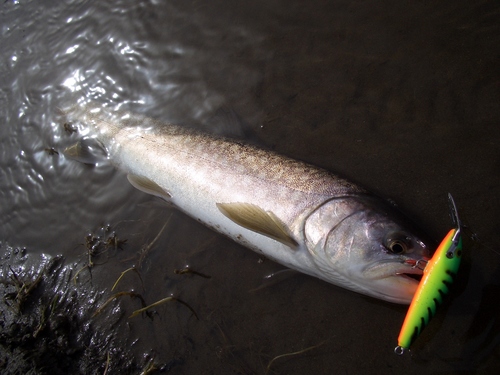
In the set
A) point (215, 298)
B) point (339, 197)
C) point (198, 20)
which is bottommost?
point (215, 298)

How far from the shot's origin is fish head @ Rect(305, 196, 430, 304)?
269 cm

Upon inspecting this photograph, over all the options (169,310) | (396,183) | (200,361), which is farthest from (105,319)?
(396,183)

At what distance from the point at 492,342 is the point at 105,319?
3236 mm

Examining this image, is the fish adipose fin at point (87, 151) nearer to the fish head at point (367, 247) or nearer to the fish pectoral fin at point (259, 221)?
the fish pectoral fin at point (259, 221)

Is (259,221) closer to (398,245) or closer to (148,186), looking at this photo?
(398,245)

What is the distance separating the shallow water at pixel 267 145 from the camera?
10.1 ft

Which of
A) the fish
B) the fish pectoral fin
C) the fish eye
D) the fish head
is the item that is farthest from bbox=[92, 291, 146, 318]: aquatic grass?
the fish eye

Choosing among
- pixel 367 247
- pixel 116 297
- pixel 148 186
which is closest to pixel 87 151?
pixel 148 186

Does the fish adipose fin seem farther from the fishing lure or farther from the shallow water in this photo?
the fishing lure

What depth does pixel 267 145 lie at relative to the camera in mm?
4086

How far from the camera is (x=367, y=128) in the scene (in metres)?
3.79

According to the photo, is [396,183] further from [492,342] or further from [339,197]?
[492,342]

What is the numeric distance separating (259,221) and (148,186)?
4.51ft

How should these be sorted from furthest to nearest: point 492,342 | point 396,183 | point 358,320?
point 396,183 < point 358,320 < point 492,342
